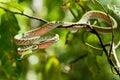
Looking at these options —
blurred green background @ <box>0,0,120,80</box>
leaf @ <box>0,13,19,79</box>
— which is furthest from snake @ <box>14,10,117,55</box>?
leaf @ <box>0,13,19,79</box>

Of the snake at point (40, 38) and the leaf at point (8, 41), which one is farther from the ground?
the snake at point (40, 38)

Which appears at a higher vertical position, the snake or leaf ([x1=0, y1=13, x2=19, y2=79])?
the snake

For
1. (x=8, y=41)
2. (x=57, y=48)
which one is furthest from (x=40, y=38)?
(x=57, y=48)

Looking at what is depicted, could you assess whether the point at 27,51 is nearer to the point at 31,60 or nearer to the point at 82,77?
the point at 31,60

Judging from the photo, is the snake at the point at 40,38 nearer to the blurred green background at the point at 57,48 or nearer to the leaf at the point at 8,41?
the blurred green background at the point at 57,48

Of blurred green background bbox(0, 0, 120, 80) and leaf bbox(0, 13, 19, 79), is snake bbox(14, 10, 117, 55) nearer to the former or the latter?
blurred green background bbox(0, 0, 120, 80)

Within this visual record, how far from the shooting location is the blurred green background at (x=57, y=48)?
1449 millimetres

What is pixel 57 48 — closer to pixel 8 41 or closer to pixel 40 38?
pixel 8 41

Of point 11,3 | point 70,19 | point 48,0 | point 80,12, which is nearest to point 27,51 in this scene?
point 11,3

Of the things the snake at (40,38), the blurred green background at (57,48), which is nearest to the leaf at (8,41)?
the blurred green background at (57,48)

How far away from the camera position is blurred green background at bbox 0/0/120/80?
145 centimetres

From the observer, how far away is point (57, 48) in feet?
8.48

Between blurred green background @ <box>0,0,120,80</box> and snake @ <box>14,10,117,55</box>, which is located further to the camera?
blurred green background @ <box>0,0,120,80</box>

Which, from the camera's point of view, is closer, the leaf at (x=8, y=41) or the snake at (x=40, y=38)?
the snake at (x=40, y=38)
